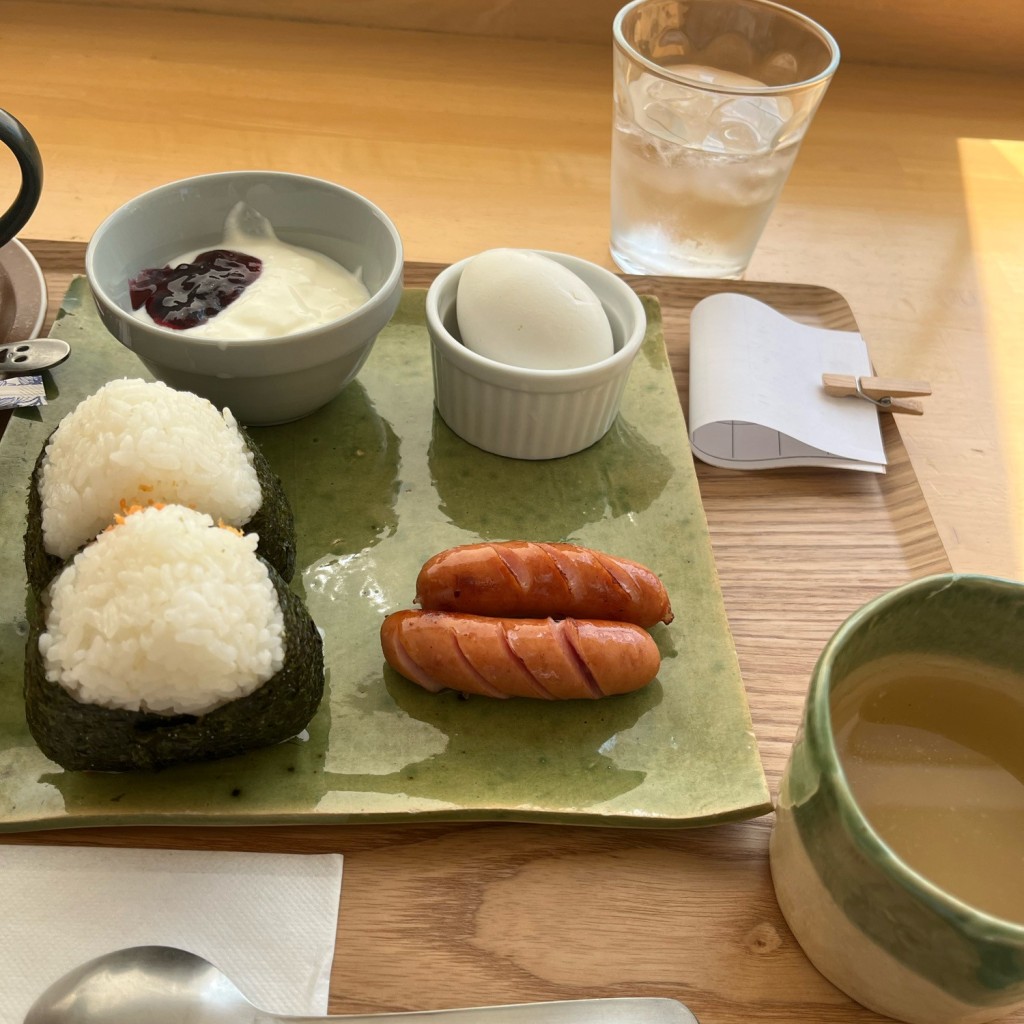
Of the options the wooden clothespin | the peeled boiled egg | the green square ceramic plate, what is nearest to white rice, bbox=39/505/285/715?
the green square ceramic plate

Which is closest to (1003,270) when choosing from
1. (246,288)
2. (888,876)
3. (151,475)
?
(246,288)

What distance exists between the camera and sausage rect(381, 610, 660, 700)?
102 cm

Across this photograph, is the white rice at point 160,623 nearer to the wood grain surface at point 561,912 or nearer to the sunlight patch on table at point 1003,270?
the wood grain surface at point 561,912

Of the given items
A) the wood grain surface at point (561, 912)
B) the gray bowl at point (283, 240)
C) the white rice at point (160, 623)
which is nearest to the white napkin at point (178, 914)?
the wood grain surface at point (561, 912)

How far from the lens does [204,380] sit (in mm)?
1268

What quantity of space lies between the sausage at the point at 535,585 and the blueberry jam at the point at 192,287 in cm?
52

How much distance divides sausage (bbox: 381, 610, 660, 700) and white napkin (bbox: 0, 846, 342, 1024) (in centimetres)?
23

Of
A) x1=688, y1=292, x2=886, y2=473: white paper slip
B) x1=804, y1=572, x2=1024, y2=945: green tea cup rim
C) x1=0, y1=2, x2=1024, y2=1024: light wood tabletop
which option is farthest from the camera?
x1=688, y1=292, x2=886, y2=473: white paper slip

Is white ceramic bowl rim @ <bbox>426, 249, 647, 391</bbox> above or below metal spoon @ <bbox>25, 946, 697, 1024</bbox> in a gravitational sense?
above

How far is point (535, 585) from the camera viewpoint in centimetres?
110

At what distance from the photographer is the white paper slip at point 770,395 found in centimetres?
142

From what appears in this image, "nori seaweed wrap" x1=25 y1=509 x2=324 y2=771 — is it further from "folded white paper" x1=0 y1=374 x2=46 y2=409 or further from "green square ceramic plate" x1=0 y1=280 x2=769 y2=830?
"folded white paper" x1=0 y1=374 x2=46 y2=409

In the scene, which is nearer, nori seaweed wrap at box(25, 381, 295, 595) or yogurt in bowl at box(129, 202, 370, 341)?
nori seaweed wrap at box(25, 381, 295, 595)

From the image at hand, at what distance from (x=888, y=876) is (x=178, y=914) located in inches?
25.3
